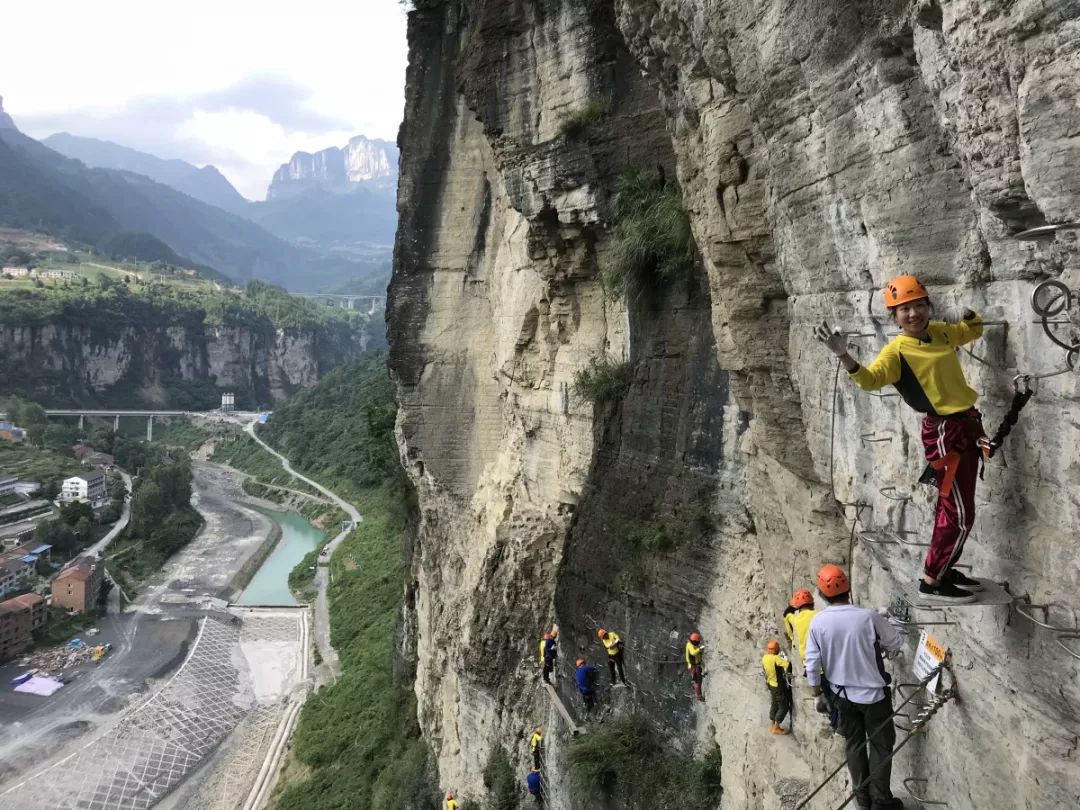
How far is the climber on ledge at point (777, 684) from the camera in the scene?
6.19m

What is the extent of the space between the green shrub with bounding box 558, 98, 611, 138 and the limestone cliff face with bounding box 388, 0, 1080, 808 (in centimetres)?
15

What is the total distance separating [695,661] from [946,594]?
469 centimetres

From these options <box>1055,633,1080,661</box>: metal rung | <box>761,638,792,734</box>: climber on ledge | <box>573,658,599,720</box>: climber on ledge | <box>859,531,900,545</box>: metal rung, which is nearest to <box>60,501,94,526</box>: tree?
<box>573,658,599,720</box>: climber on ledge

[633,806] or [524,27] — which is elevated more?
[524,27]

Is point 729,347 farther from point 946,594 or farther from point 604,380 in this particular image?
point 946,594

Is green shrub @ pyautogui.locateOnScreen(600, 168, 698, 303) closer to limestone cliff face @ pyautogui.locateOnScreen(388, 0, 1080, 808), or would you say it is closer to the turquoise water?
limestone cliff face @ pyautogui.locateOnScreen(388, 0, 1080, 808)

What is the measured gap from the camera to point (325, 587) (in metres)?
41.5

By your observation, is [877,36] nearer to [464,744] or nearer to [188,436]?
[464,744]

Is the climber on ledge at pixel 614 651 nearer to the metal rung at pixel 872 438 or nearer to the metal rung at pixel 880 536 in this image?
the metal rung at pixel 880 536

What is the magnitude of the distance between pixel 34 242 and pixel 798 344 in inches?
6245

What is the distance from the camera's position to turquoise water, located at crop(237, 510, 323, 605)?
43.9 meters

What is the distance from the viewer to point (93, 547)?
50531 millimetres

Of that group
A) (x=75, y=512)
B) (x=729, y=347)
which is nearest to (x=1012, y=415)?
(x=729, y=347)

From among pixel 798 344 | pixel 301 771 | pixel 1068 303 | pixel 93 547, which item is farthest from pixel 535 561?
pixel 93 547
